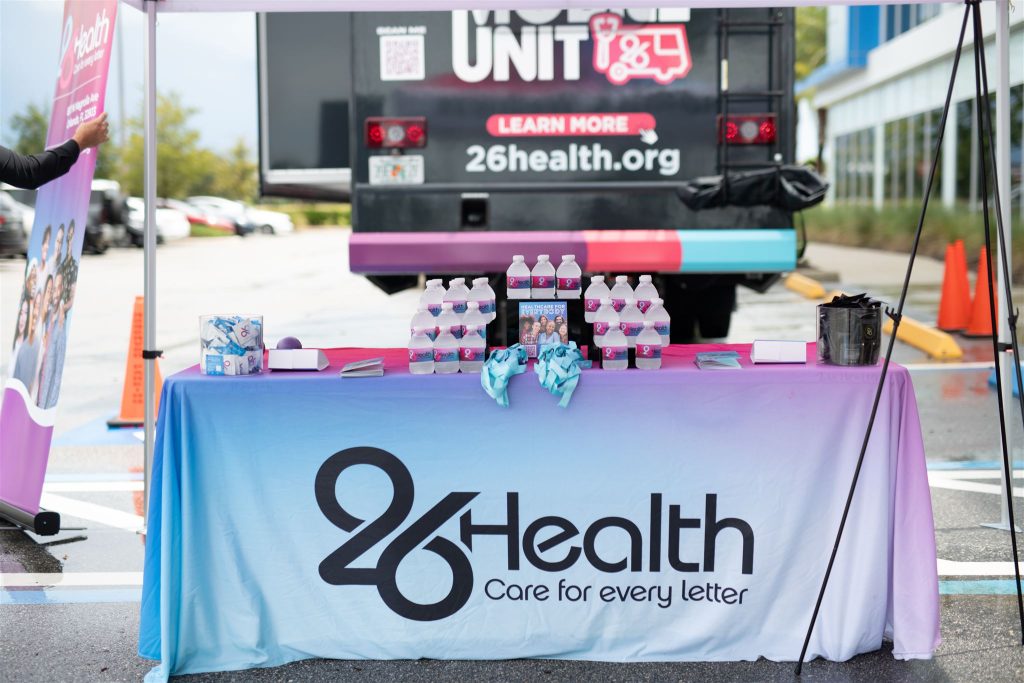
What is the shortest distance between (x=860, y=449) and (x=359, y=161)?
4426mm

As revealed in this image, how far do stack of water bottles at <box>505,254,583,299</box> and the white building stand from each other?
421 inches

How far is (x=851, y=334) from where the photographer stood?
3.98m

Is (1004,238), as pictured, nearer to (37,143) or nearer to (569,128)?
(569,128)

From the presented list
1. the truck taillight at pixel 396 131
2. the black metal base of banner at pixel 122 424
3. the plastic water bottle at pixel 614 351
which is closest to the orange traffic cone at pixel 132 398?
the black metal base of banner at pixel 122 424

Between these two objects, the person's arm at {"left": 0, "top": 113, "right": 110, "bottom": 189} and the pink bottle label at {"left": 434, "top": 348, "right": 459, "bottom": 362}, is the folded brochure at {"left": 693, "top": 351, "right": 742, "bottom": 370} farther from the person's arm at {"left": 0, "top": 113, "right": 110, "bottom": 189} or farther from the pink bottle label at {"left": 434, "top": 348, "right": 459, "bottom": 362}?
the person's arm at {"left": 0, "top": 113, "right": 110, "bottom": 189}

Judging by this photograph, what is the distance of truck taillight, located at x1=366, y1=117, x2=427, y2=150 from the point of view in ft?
24.2

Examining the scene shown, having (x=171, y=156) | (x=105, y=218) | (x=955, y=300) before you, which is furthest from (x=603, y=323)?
(x=171, y=156)

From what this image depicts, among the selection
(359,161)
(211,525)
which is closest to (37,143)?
(359,161)

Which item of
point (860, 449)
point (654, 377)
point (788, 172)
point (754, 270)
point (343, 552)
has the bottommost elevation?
point (343, 552)

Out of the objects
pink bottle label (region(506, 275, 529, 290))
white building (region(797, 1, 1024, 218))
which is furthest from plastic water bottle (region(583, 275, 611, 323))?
white building (region(797, 1, 1024, 218))

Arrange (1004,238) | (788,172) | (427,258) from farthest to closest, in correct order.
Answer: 1. (427,258)
2. (788,172)
3. (1004,238)

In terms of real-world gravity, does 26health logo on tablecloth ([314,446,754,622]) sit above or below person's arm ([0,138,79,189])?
below

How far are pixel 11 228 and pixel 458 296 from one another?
2121 centimetres

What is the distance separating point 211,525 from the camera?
13.1ft
